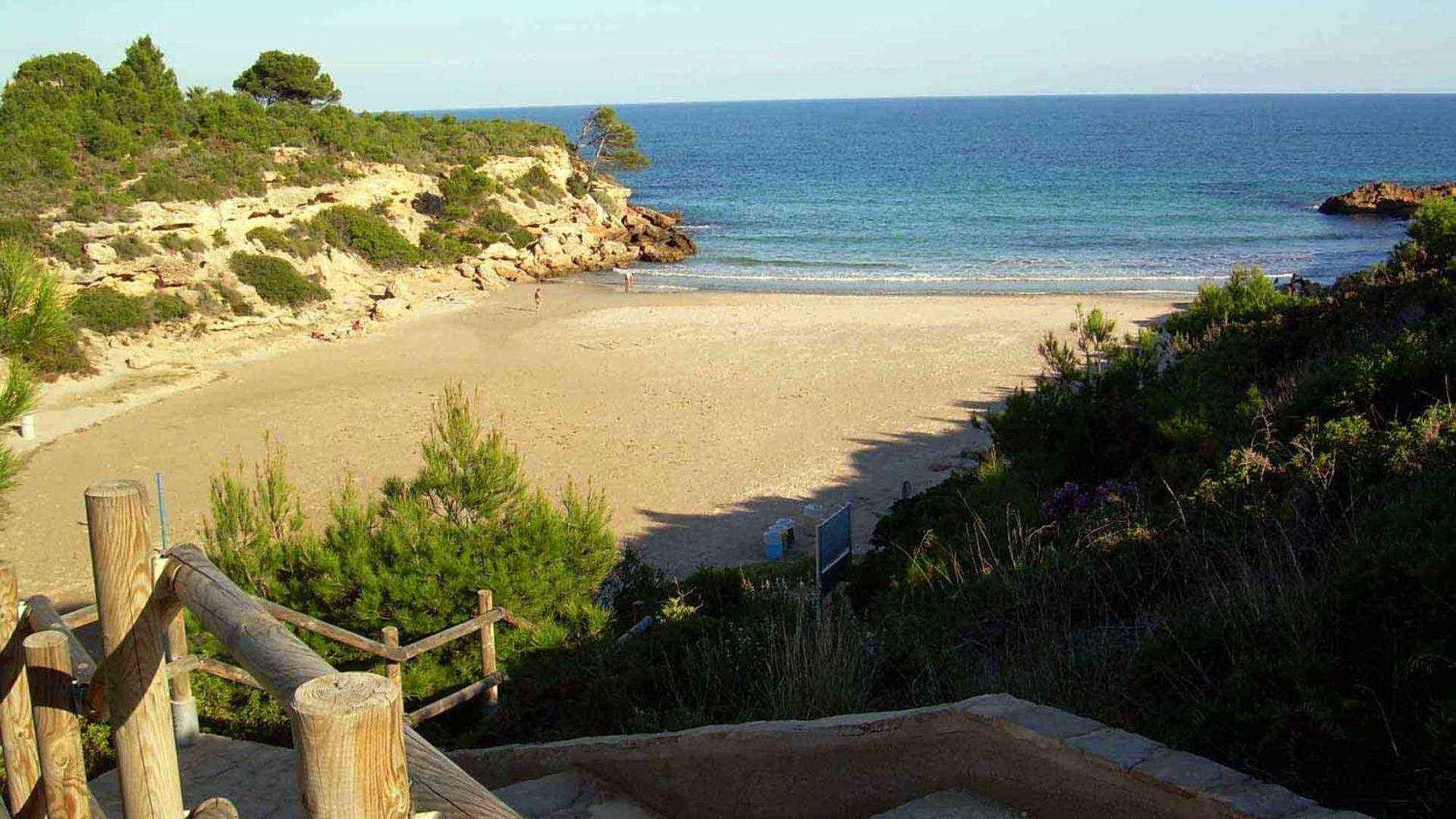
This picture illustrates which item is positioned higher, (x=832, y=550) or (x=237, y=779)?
(x=237, y=779)

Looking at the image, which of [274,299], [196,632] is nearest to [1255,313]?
[196,632]

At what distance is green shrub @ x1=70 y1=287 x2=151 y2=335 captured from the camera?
2506 cm

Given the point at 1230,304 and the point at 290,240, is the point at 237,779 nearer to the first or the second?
the point at 1230,304

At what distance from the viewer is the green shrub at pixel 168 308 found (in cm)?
2669

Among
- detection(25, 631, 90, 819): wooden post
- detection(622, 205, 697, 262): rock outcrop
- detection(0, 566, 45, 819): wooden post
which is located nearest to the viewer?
detection(25, 631, 90, 819): wooden post

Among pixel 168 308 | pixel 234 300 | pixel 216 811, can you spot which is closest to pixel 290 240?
pixel 234 300

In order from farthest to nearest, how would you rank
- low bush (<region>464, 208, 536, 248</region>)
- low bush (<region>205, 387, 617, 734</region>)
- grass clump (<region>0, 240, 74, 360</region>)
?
low bush (<region>464, 208, 536, 248</region>) → grass clump (<region>0, 240, 74, 360</region>) → low bush (<region>205, 387, 617, 734</region>)

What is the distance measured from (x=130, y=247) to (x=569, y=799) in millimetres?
27501

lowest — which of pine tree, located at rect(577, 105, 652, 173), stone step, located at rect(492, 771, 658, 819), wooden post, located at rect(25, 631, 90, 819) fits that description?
stone step, located at rect(492, 771, 658, 819)

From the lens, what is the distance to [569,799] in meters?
4.66

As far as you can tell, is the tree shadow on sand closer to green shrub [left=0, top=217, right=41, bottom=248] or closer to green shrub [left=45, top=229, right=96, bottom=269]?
green shrub [left=45, top=229, right=96, bottom=269]

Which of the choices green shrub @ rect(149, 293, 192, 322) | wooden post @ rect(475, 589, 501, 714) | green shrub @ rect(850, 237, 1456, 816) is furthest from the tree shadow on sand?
green shrub @ rect(149, 293, 192, 322)

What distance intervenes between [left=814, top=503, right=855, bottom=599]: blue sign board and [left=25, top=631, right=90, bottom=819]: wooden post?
21.1ft

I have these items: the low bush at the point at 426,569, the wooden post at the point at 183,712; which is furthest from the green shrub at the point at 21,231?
the wooden post at the point at 183,712
